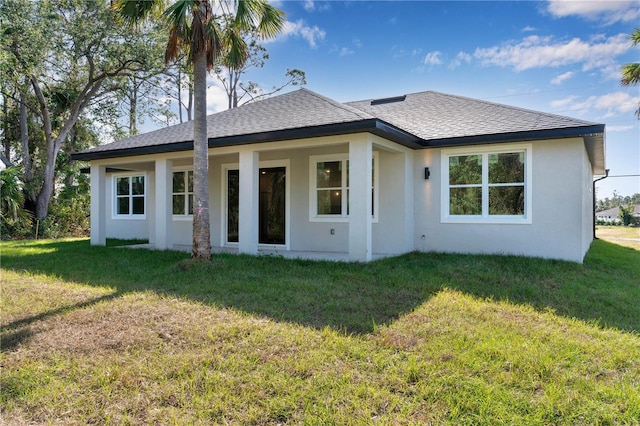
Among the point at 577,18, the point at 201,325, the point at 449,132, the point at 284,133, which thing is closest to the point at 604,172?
the point at 577,18

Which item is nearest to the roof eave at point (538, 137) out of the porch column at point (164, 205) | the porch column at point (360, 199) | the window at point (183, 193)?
the porch column at point (360, 199)

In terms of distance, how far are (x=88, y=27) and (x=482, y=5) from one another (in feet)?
52.0

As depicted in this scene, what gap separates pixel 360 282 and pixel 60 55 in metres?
19.0

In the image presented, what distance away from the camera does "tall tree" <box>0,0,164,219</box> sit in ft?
51.8

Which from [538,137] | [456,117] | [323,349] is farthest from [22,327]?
[456,117]

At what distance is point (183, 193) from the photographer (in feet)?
42.5

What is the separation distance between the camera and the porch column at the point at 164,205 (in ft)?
35.2

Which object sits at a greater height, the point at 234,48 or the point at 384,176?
the point at 234,48

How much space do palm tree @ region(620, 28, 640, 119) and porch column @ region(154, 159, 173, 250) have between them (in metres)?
16.0

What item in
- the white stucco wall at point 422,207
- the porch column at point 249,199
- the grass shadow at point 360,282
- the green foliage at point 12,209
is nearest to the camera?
the grass shadow at point 360,282

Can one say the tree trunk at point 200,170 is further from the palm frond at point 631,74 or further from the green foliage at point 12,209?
the palm frond at point 631,74

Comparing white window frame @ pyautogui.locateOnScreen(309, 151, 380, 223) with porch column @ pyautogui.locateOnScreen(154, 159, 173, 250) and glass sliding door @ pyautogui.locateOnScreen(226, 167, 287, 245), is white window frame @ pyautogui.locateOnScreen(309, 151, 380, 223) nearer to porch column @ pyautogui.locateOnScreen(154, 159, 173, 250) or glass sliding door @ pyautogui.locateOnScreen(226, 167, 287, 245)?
glass sliding door @ pyautogui.locateOnScreen(226, 167, 287, 245)

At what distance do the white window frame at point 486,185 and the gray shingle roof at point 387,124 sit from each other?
1.29 feet

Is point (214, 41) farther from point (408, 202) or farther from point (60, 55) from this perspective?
point (60, 55)
